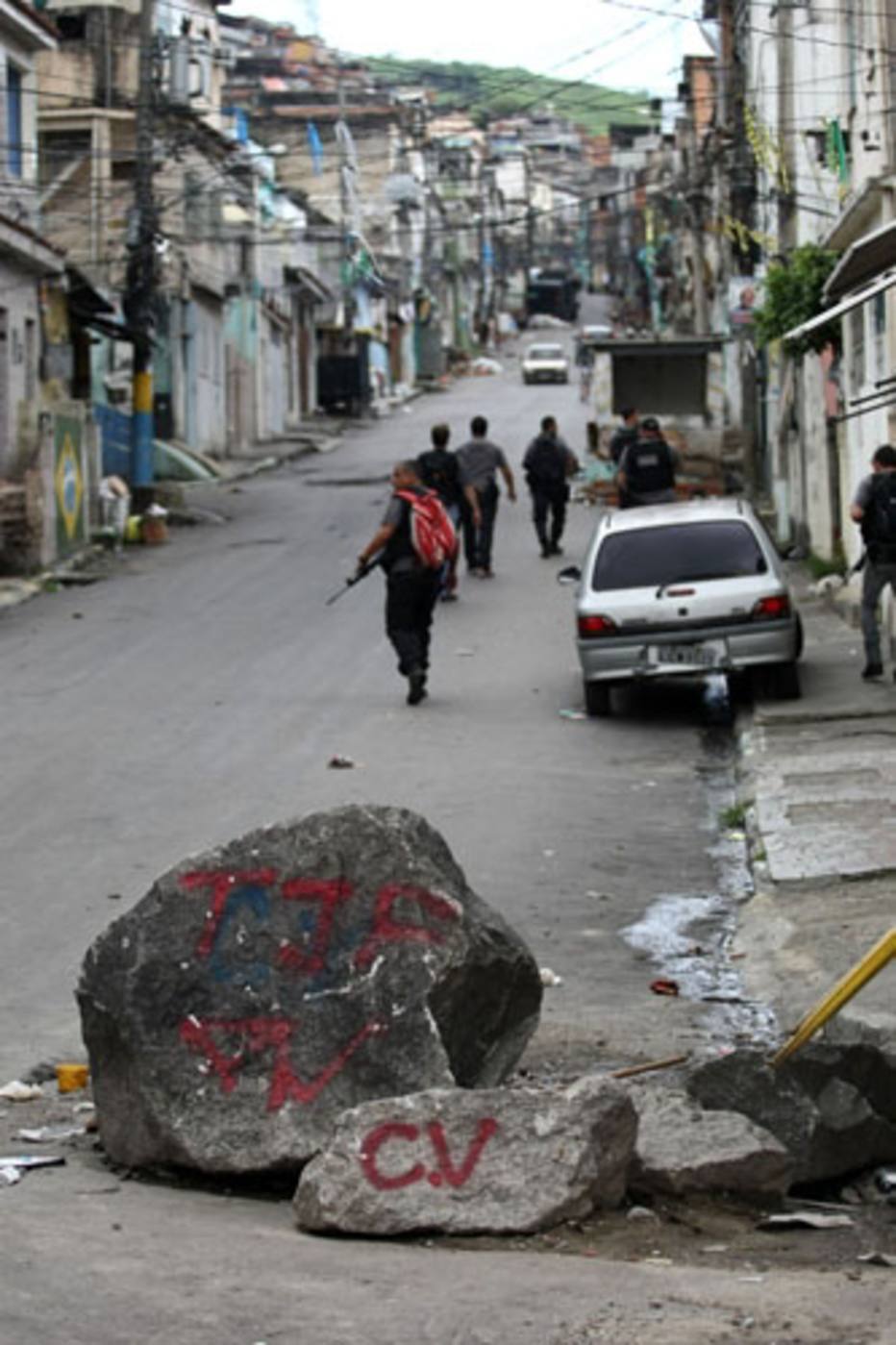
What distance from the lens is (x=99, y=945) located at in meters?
7.80

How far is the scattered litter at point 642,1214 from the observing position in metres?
7.06

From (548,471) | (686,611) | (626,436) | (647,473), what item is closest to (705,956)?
(686,611)

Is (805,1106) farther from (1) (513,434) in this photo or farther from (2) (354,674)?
(1) (513,434)

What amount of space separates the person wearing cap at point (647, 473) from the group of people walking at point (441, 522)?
1.83m

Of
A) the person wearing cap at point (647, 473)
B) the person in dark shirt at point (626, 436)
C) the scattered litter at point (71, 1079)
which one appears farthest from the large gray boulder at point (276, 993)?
the person in dark shirt at point (626, 436)

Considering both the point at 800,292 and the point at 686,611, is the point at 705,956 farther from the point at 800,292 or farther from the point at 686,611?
the point at 800,292

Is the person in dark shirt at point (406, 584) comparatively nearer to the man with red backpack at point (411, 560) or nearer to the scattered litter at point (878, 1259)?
the man with red backpack at point (411, 560)

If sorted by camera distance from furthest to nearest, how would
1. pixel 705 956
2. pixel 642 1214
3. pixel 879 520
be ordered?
pixel 879 520 → pixel 705 956 → pixel 642 1214

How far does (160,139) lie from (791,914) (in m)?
40.1

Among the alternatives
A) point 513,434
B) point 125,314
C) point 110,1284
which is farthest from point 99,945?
point 513,434

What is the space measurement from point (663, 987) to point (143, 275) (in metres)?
29.3

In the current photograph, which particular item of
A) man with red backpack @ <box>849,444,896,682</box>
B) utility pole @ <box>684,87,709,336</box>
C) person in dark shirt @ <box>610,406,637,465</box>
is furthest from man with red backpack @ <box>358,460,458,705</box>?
utility pole @ <box>684,87,709,336</box>

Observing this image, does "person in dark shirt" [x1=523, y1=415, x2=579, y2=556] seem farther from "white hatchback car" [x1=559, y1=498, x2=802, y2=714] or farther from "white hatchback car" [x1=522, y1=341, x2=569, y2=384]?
"white hatchback car" [x1=522, y1=341, x2=569, y2=384]

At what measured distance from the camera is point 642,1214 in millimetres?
7078
